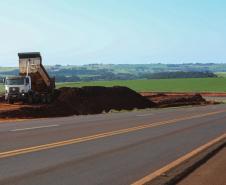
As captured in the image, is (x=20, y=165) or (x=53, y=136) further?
(x=53, y=136)

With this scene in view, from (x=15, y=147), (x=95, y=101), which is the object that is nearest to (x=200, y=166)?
(x=15, y=147)

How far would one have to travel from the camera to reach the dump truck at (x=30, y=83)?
4753 centimetres

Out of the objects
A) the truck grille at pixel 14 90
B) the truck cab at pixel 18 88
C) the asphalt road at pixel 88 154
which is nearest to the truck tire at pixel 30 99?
the truck cab at pixel 18 88

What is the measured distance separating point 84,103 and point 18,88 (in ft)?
28.2

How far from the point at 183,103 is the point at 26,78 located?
27836 millimetres

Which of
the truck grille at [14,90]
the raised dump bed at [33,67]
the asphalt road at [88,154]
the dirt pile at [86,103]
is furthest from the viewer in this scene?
the raised dump bed at [33,67]

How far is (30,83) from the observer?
48344 millimetres

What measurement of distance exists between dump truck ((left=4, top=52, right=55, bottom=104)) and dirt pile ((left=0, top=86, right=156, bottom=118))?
144 cm

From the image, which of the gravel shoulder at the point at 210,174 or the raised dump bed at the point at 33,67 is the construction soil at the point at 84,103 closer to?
the raised dump bed at the point at 33,67

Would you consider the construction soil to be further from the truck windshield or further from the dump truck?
the truck windshield

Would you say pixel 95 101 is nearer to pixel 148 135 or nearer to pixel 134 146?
pixel 148 135

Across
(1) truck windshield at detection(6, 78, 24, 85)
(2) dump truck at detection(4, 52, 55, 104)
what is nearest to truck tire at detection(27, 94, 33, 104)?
(2) dump truck at detection(4, 52, 55, 104)

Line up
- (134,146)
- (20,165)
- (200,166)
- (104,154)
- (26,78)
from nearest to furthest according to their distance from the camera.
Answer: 1. (20,165)
2. (200,166)
3. (104,154)
4. (134,146)
5. (26,78)

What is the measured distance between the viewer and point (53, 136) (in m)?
18.5
